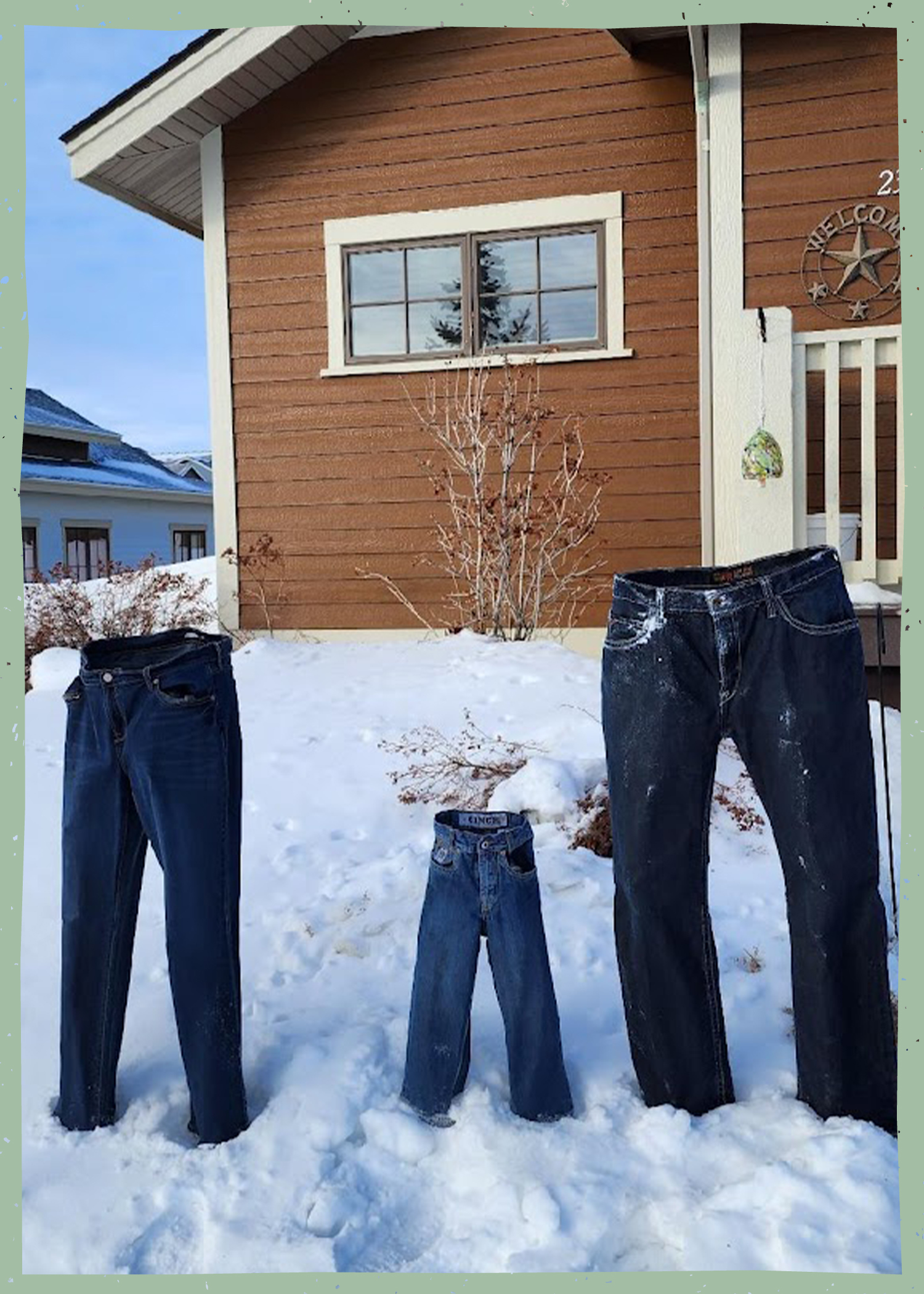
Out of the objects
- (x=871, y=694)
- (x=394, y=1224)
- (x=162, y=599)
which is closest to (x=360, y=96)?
(x=162, y=599)

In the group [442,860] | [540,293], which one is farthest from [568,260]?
[442,860]

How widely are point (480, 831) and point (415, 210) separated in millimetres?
4920

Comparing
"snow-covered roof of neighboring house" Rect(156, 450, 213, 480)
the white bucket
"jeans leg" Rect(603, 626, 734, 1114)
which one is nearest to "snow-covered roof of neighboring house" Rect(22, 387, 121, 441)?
"jeans leg" Rect(603, 626, 734, 1114)

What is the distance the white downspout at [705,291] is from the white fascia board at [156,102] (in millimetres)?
2117

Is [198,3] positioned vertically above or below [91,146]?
below

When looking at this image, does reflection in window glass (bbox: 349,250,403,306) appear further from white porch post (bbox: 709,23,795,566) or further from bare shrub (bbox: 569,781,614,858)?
bare shrub (bbox: 569,781,614,858)

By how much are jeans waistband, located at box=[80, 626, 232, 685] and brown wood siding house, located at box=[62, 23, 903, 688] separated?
309cm

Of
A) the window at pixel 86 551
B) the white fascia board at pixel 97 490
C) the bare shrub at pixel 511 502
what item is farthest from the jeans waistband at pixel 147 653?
the bare shrub at pixel 511 502

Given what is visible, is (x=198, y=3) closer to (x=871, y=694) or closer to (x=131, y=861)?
(x=131, y=861)

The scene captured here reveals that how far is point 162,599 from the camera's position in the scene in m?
5.96

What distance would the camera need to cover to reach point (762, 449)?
3881 mm

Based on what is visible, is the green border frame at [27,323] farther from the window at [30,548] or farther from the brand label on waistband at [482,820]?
the window at [30,548]

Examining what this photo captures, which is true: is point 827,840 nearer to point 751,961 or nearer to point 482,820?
point 482,820

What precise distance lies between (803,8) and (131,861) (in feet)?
5.09
